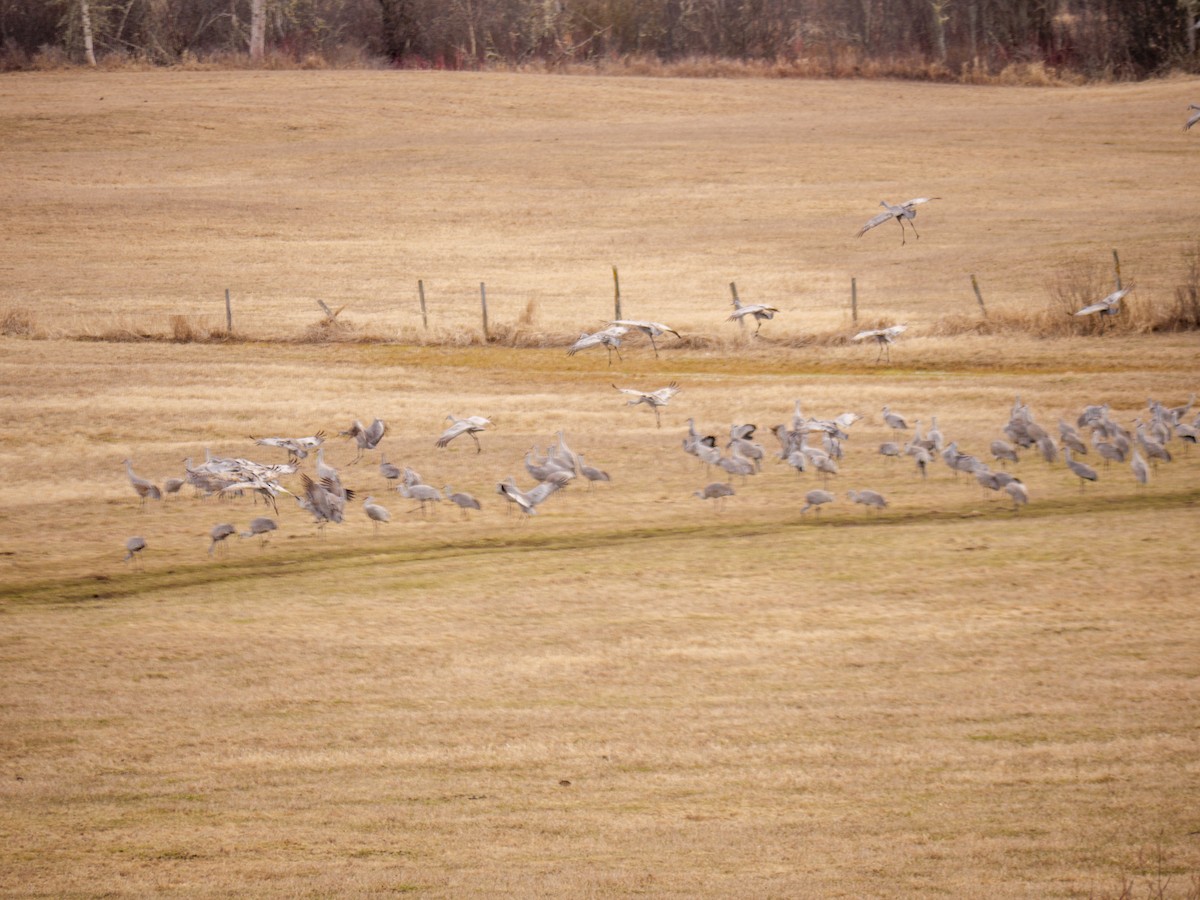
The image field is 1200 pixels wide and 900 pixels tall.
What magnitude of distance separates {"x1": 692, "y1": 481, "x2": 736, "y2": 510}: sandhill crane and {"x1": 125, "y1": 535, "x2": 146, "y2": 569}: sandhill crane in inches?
209

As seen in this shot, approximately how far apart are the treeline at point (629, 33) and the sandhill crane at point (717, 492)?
54034 millimetres

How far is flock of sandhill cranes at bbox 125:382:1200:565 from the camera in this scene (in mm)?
13031

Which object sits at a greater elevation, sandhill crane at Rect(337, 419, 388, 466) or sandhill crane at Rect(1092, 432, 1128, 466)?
sandhill crane at Rect(337, 419, 388, 466)

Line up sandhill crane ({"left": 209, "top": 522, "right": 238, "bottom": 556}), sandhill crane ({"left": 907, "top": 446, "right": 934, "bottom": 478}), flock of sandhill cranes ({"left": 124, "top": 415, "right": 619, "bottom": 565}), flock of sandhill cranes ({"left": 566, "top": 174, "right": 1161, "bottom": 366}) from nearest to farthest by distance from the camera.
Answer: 1. sandhill crane ({"left": 209, "top": 522, "right": 238, "bottom": 556})
2. flock of sandhill cranes ({"left": 124, "top": 415, "right": 619, "bottom": 565})
3. sandhill crane ({"left": 907, "top": 446, "right": 934, "bottom": 478})
4. flock of sandhill cranes ({"left": 566, "top": 174, "right": 1161, "bottom": 366})

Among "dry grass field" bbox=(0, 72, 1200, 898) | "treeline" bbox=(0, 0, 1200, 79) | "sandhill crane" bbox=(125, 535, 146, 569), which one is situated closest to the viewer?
"dry grass field" bbox=(0, 72, 1200, 898)

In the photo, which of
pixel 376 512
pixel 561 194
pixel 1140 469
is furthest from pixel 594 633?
pixel 561 194

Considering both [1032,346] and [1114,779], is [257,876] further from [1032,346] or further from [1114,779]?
[1032,346]

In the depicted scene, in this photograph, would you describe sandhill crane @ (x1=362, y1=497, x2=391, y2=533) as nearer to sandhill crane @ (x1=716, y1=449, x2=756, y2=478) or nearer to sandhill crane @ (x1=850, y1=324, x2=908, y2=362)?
sandhill crane @ (x1=716, y1=449, x2=756, y2=478)

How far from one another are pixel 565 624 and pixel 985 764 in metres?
3.45

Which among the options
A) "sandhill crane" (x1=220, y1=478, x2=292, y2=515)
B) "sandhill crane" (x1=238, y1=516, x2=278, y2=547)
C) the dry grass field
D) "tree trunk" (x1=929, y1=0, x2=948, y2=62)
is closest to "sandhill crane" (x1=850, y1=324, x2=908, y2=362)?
the dry grass field

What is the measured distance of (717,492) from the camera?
13.6 m

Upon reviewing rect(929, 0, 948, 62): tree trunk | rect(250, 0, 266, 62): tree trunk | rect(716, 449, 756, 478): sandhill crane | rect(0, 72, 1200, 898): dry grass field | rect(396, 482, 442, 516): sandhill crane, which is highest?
rect(250, 0, 266, 62): tree trunk

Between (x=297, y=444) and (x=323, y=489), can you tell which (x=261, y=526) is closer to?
(x=323, y=489)

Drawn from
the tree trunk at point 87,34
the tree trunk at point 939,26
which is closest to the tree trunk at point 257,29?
the tree trunk at point 87,34
